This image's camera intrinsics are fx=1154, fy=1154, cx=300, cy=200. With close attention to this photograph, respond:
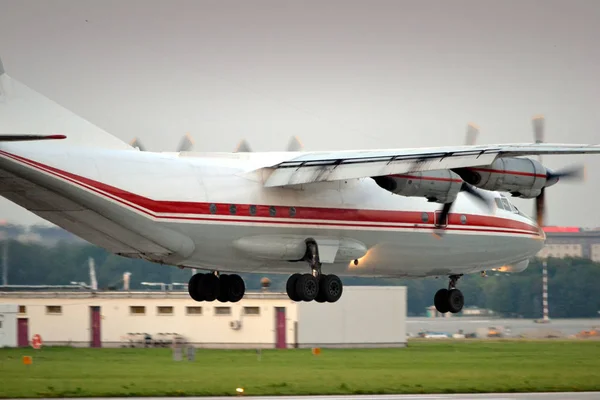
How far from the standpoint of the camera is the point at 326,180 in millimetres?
30438

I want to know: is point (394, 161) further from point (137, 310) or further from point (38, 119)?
point (137, 310)

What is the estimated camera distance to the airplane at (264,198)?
2825cm

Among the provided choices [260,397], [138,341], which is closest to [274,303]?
[138,341]

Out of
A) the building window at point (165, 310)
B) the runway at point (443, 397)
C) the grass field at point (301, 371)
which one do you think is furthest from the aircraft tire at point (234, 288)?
the building window at point (165, 310)

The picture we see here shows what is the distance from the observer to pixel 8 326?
60.0 meters

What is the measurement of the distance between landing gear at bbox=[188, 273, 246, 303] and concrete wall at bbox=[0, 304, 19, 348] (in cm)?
2884

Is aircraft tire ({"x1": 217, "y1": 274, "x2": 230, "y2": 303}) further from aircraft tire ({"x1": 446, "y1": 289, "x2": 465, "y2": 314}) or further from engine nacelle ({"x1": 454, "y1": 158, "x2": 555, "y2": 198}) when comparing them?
engine nacelle ({"x1": 454, "y1": 158, "x2": 555, "y2": 198})

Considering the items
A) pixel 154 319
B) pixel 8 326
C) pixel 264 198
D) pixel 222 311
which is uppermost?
pixel 264 198

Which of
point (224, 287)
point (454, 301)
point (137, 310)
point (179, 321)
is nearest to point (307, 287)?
point (224, 287)

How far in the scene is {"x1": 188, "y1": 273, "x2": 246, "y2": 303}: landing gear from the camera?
109 ft

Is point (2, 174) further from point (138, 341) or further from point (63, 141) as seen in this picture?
point (138, 341)

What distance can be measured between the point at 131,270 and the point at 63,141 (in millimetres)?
43476

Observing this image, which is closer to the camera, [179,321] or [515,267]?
[515,267]

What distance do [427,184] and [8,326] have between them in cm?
3540
